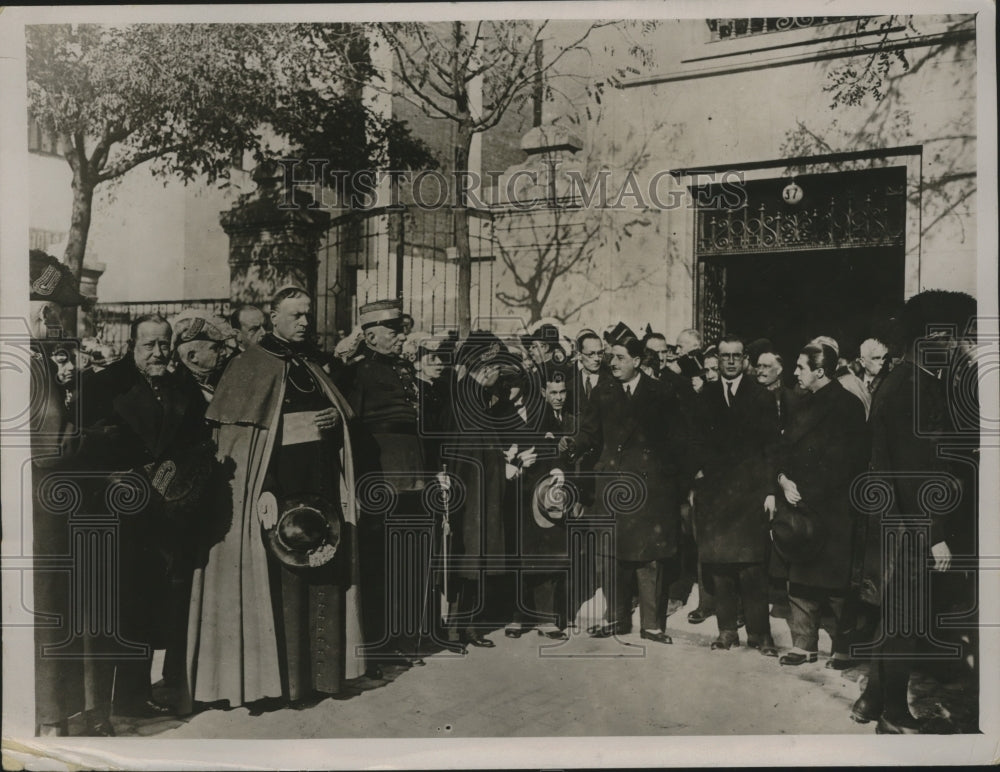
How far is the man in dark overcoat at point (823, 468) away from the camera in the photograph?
4281 millimetres

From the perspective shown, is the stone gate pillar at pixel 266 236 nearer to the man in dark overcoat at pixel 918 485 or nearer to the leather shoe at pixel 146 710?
the leather shoe at pixel 146 710

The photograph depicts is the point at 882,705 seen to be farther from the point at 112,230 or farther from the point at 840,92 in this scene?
the point at 112,230

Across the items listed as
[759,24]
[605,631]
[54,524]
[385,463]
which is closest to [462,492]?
[385,463]

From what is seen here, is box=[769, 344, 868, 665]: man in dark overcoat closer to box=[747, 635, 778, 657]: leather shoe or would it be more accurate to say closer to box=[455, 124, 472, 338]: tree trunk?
box=[747, 635, 778, 657]: leather shoe

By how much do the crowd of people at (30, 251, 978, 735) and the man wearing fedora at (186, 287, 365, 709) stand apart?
11mm

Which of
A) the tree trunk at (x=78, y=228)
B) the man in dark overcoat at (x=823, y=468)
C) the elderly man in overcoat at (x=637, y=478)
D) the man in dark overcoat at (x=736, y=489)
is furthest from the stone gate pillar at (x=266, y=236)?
the man in dark overcoat at (x=823, y=468)

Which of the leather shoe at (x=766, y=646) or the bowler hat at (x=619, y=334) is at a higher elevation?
the bowler hat at (x=619, y=334)

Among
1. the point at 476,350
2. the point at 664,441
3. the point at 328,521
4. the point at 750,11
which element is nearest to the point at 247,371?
the point at 328,521

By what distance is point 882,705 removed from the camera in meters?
4.29

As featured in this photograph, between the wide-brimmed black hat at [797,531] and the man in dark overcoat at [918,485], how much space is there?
27 centimetres

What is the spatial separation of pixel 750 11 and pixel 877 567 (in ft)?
9.17

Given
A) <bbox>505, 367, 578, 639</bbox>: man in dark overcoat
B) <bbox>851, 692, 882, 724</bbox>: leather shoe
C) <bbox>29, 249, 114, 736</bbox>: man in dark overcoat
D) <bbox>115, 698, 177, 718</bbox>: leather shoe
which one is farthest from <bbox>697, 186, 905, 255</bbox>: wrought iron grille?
<bbox>115, 698, 177, 718</bbox>: leather shoe

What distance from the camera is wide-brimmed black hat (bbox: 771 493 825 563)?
4293 millimetres

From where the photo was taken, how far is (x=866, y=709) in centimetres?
430
